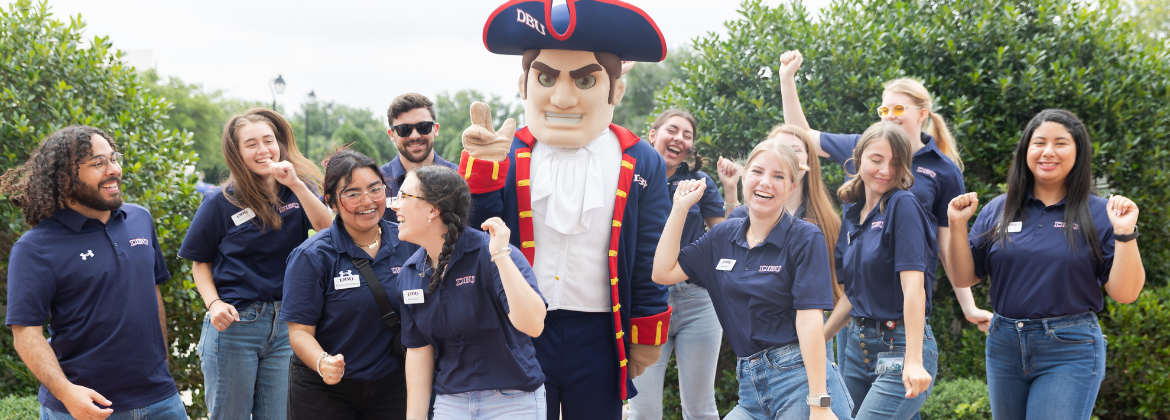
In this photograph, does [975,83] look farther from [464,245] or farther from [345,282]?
[345,282]

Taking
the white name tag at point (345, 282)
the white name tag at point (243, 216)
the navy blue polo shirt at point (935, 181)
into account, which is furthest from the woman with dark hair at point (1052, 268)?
the white name tag at point (243, 216)

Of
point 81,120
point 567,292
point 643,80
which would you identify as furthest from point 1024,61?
point 643,80

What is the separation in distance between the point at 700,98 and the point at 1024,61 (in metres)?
2.14

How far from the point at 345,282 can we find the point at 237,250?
0.96 metres

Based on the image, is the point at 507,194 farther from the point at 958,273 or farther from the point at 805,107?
the point at 805,107

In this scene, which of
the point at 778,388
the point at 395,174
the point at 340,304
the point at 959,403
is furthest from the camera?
the point at 959,403

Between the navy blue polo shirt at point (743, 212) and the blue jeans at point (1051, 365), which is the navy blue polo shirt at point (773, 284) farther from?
the blue jeans at point (1051, 365)

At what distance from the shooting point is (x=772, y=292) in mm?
2930

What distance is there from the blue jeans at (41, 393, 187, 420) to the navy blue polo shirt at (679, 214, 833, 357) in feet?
7.77

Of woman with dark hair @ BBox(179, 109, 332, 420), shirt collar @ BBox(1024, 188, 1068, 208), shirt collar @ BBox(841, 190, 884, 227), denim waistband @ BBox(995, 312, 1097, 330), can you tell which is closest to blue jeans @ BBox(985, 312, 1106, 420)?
denim waistband @ BBox(995, 312, 1097, 330)

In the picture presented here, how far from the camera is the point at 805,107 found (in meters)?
5.38

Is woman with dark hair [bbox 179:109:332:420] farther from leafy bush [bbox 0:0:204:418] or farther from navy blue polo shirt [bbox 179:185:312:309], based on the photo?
leafy bush [bbox 0:0:204:418]

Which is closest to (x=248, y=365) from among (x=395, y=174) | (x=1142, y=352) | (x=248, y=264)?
(x=248, y=264)

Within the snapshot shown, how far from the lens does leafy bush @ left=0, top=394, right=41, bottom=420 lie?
172 inches
